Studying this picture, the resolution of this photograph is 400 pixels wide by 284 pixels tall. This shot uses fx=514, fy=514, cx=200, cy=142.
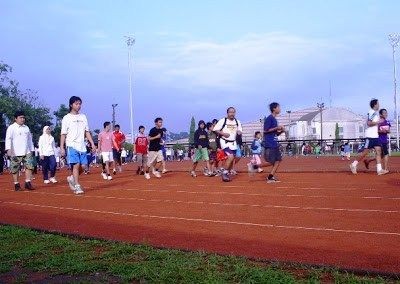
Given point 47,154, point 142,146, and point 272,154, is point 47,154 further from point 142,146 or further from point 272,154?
point 272,154

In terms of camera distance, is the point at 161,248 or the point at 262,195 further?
the point at 262,195

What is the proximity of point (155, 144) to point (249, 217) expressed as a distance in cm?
911

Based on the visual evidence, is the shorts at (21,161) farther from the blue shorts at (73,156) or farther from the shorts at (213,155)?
the shorts at (213,155)

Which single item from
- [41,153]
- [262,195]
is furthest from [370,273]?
[41,153]

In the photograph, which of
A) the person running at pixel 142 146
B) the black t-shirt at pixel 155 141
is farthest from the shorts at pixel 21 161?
the person running at pixel 142 146

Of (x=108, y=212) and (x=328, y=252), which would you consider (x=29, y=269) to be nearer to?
(x=328, y=252)

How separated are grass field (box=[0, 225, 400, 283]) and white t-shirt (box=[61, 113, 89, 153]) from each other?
5632 millimetres

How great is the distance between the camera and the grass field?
409cm

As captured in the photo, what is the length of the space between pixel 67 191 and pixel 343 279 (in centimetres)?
972

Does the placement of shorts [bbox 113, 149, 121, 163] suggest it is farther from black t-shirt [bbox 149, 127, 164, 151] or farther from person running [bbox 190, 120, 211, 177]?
person running [bbox 190, 120, 211, 177]

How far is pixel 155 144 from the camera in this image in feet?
53.2

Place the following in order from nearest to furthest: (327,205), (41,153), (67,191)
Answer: (327,205), (67,191), (41,153)

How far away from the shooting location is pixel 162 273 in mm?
4270

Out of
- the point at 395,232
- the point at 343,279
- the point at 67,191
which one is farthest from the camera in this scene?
the point at 67,191
